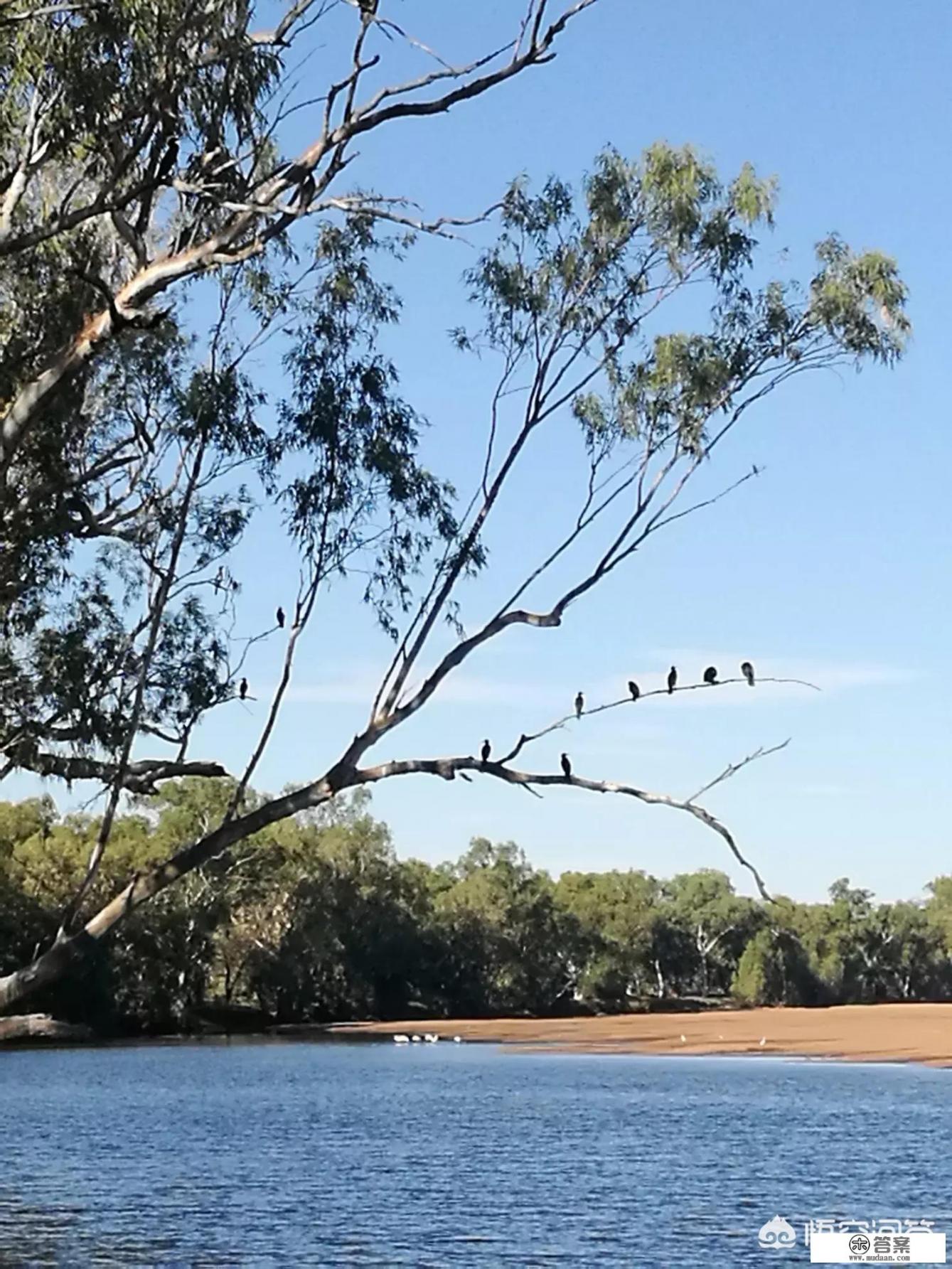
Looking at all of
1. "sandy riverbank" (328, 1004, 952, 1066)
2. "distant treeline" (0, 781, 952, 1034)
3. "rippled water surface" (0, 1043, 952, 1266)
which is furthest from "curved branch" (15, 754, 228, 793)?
"sandy riverbank" (328, 1004, 952, 1066)

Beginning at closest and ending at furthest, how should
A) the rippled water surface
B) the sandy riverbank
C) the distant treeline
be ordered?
1. the rippled water surface
2. the distant treeline
3. the sandy riverbank

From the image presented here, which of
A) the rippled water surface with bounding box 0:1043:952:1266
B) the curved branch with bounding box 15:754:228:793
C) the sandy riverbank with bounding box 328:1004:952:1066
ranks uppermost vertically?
the curved branch with bounding box 15:754:228:793

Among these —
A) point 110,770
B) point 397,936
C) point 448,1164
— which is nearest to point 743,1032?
point 397,936

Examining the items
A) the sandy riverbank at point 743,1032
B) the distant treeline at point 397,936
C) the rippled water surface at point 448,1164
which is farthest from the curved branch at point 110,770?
the sandy riverbank at point 743,1032

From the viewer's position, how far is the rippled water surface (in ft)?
55.4

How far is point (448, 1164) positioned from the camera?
76.8 feet

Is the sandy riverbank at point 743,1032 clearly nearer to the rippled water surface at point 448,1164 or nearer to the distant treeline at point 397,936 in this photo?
the distant treeline at point 397,936

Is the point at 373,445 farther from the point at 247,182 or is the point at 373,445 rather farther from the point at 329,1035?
the point at 329,1035

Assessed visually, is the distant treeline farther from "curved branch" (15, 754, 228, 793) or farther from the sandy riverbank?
"curved branch" (15, 754, 228, 793)

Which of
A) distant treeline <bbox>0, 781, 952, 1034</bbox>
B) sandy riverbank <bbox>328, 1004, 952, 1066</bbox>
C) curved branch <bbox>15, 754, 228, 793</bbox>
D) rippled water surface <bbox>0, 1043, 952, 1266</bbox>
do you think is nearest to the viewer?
curved branch <bbox>15, 754, 228, 793</bbox>

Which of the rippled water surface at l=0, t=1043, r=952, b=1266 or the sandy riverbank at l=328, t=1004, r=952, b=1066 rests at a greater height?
the sandy riverbank at l=328, t=1004, r=952, b=1066

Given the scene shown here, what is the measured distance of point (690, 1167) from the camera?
22.9 m

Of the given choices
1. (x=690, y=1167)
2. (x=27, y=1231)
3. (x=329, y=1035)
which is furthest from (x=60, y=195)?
(x=329, y=1035)

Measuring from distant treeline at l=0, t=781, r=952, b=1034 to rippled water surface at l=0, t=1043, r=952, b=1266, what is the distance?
3426 millimetres
